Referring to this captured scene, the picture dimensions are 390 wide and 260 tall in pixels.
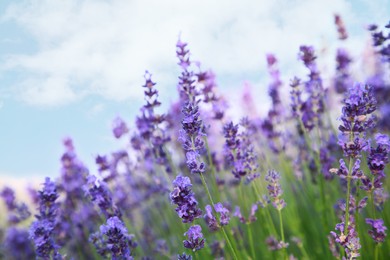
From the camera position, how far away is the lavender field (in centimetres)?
212

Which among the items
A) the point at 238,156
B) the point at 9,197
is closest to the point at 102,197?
the point at 238,156

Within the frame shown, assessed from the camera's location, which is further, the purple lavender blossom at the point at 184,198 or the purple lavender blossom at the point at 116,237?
the purple lavender blossom at the point at 116,237

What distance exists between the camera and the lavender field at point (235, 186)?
83.3 inches

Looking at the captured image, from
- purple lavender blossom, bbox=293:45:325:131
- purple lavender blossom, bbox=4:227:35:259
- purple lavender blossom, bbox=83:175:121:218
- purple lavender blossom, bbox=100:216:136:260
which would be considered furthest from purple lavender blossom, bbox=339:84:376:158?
purple lavender blossom, bbox=4:227:35:259

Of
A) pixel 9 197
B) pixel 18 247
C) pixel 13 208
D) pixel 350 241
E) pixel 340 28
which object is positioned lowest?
pixel 350 241

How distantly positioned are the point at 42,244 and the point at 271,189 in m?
1.54

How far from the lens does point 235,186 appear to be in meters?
4.21

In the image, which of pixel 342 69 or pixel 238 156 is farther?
pixel 342 69

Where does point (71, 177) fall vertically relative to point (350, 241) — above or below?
above

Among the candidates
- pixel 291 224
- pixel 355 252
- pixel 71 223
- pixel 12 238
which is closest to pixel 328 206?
pixel 291 224

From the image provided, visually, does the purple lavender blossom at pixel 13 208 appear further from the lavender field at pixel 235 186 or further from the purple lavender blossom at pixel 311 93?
the purple lavender blossom at pixel 311 93

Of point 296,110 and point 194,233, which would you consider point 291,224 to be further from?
point 194,233

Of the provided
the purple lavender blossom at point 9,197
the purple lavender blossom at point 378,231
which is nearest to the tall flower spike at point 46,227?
the purple lavender blossom at point 378,231

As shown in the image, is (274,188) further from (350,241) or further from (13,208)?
(13,208)
